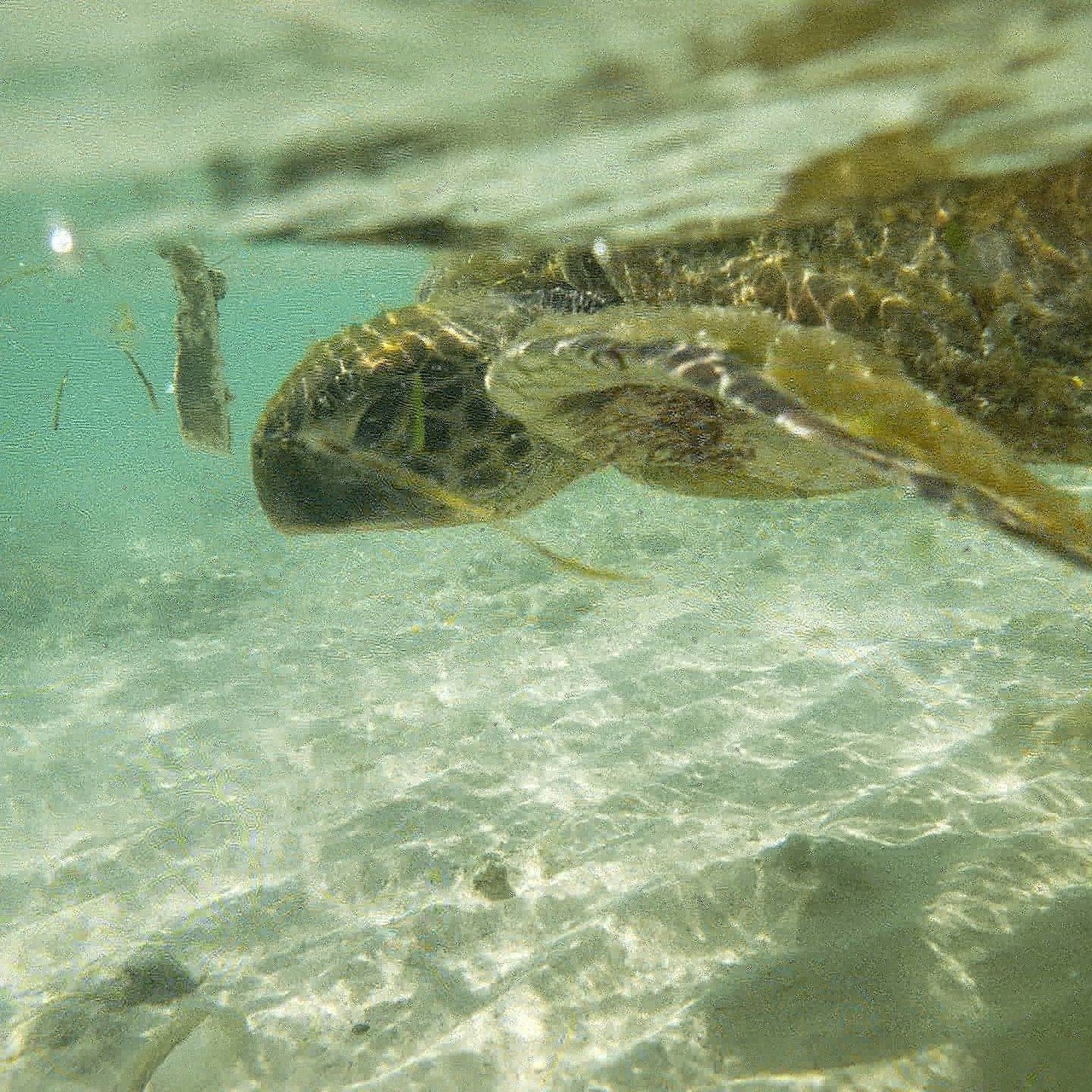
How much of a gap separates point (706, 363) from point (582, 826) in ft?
10.6

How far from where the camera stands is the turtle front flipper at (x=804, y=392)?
189 cm

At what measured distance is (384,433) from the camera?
12.1ft

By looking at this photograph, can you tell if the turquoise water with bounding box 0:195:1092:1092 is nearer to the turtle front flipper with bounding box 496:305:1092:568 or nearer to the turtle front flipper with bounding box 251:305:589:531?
the turtle front flipper with bounding box 496:305:1092:568

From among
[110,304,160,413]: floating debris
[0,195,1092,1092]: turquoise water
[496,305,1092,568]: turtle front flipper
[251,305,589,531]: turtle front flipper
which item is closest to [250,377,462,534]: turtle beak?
[251,305,589,531]: turtle front flipper

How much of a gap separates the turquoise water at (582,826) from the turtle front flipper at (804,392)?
6.56 ft

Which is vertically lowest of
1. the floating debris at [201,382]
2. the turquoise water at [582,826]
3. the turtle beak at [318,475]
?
the turquoise water at [582,826]

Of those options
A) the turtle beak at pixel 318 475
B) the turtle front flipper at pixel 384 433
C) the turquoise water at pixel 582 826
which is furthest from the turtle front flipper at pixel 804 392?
the turquoise water at pixel 582 826

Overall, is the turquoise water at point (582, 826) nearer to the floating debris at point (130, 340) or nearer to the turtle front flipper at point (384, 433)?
the floating debris at point (130, 340)

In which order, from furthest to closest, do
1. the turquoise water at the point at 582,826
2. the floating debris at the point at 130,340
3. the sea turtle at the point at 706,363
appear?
the floating debris at the point at 130,340 → the turquoise water at the point at 582,826 → the sea turtle at the point at 706,363

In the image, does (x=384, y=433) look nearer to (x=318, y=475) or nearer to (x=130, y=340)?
(x=318, y=475)

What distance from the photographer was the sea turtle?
283cm

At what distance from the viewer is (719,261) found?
4.25 meters

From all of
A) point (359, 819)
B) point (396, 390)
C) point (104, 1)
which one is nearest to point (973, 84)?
point (396, 390)

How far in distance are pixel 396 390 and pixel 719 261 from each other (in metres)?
2.02
